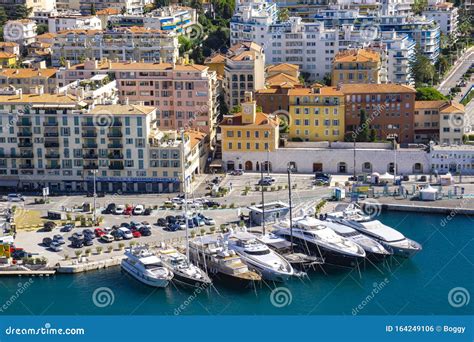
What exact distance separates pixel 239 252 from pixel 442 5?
48.8m

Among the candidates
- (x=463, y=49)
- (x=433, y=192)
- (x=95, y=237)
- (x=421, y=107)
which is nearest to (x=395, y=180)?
(x=433, y=192)

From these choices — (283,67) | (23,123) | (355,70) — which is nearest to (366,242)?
(23,123)

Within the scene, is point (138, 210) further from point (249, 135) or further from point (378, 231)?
point (378, 231)

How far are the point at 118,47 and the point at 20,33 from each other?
1411cm

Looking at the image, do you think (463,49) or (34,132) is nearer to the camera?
(34,132)

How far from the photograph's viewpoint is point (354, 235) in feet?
119

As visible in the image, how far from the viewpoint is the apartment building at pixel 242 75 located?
5272cm

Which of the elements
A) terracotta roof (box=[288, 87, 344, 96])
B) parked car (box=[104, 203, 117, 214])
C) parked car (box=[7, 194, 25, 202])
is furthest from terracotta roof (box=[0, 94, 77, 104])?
terracotta roof (box=[288, 87, 344, 96])

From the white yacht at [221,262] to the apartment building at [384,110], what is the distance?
1508 cm

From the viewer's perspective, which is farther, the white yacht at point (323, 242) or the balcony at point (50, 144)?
the balcony at point (50, 144)

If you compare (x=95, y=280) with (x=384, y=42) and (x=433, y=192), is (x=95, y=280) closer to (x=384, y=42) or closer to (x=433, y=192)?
(x=433, y=192)

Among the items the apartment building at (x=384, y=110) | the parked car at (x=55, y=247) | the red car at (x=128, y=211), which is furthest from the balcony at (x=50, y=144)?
the apartment building at (x=384, y=110)

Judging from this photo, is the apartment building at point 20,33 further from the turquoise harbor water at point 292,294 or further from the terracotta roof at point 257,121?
the turquoise harbor water at point 292,294

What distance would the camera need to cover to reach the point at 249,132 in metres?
45.8
